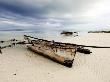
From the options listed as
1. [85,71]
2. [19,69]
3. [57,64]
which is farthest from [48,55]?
[85,71]

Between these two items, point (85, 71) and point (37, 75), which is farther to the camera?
point (85, 71)

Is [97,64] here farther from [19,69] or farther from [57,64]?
[19,69]

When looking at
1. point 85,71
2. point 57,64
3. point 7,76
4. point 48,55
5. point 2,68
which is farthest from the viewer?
point 48,55

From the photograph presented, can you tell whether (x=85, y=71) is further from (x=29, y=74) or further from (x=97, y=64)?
(x=29, y=74)

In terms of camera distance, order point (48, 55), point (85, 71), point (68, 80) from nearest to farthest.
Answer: point (68, 80) → point (85, 71) → point (48, 55)

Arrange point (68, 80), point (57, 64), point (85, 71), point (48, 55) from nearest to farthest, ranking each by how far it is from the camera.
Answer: point (68, 80) → point (85, 71) → point (57, 64) → point (48, 55)

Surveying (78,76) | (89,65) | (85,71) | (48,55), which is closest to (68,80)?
(78,76)

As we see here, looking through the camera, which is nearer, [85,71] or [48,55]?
[85,71]

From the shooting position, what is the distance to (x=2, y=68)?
8844 millimetres

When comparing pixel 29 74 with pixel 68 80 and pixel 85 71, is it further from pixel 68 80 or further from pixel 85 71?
pixel 85 71

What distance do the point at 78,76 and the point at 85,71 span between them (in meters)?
0.91

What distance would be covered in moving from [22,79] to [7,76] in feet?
3.17

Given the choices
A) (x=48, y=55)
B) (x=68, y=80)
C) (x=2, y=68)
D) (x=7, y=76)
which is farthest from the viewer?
(x=48, y=55)

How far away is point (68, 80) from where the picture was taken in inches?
275
